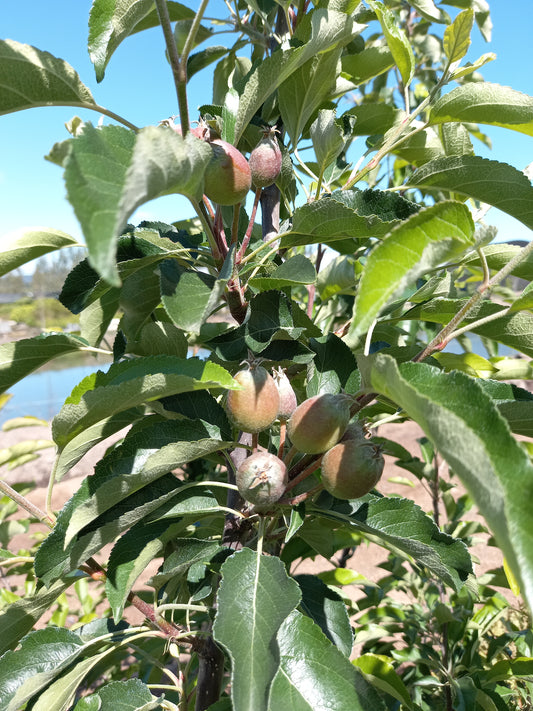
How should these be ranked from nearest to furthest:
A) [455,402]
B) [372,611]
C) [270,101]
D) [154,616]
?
1. [455,402]
2. [154,616]
3. [270,101]
4. [372,611]

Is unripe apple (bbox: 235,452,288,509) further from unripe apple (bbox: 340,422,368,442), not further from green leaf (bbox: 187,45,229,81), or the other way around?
green leaf (bbox: 187,45,229,81)

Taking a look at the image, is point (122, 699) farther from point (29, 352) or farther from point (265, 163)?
point (265, 163)

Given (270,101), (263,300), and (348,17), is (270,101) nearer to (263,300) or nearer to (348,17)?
(348,17)

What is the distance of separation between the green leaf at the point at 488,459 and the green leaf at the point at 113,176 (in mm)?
258

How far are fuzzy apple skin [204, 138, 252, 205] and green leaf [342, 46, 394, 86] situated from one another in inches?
24.4

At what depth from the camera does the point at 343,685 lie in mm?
682

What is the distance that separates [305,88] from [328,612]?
0.89 meters

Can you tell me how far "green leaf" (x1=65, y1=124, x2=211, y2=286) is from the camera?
375 millimetres

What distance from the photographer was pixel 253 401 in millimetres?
725

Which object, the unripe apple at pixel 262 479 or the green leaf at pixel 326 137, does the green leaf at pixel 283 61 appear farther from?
the unripe apple at pixel 262 479

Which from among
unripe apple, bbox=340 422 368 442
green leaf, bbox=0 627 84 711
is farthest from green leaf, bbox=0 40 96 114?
green leaf, bbox=0 627 84 711

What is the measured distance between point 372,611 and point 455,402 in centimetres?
172

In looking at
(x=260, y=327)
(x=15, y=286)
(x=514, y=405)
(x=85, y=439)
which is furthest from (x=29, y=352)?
(x=15, y=286)

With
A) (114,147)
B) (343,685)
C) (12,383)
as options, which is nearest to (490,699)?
(343,685)
